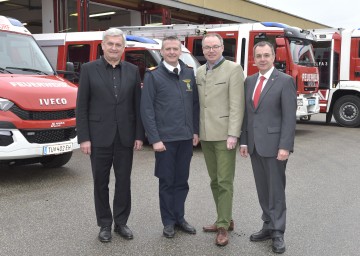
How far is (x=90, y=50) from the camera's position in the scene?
1025 centimetres

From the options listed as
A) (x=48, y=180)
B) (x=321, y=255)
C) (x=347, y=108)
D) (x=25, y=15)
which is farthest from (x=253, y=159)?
(x=25, y=15)

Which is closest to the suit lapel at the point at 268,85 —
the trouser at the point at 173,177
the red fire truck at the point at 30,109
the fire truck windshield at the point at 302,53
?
the trouser at the point at 173,177

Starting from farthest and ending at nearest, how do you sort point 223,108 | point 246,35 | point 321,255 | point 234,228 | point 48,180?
point 246,35
point 48,180
point 234,228
point 223,108
point 321,255

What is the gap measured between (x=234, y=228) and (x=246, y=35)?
24.8 ft

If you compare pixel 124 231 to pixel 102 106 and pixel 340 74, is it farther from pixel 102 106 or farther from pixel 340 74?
pixel 340 74

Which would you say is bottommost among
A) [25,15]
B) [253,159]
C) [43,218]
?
[43,218]

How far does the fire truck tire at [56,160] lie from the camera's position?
23.1 ft

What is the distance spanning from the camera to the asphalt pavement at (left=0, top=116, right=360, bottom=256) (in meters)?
3.90

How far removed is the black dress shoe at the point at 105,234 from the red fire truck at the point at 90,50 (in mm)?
5258

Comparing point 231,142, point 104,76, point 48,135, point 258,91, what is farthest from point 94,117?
point 48,135

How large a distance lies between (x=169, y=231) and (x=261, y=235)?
839 mm

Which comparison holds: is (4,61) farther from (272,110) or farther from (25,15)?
(25,15)

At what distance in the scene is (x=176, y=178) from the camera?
429 cm

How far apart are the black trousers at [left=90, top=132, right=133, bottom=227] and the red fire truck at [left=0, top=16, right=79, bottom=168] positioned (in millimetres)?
1977
